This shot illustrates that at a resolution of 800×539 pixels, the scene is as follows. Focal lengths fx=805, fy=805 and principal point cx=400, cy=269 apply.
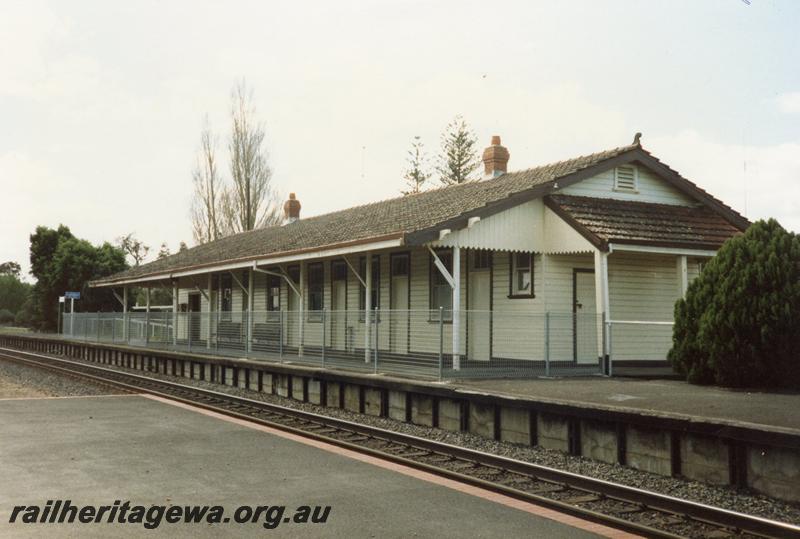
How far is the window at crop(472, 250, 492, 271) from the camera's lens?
58.1ft

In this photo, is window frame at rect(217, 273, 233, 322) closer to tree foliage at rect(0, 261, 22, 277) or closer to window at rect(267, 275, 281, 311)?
window at rect(267, 275, 281, 311)

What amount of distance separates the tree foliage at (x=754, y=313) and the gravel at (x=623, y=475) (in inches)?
152

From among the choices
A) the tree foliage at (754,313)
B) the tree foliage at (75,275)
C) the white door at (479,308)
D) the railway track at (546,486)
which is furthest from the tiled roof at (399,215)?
the tree foliage at (75,275)

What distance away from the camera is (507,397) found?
10.9 m

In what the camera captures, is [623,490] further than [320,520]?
Yes

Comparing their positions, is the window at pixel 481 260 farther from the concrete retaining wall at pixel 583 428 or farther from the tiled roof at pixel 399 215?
the concrete retaining wall at pixel 583 428

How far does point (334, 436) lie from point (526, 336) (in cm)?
500

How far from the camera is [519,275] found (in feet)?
56.1

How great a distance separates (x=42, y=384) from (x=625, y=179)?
14654mm

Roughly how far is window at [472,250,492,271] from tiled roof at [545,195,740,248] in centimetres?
187

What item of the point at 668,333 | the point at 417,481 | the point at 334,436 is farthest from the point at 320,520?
the point at 668,333

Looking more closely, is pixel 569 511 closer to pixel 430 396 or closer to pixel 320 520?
pixel 320 520

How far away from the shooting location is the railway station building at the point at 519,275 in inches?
581

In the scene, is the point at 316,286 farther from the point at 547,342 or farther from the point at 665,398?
the point at 665,398
